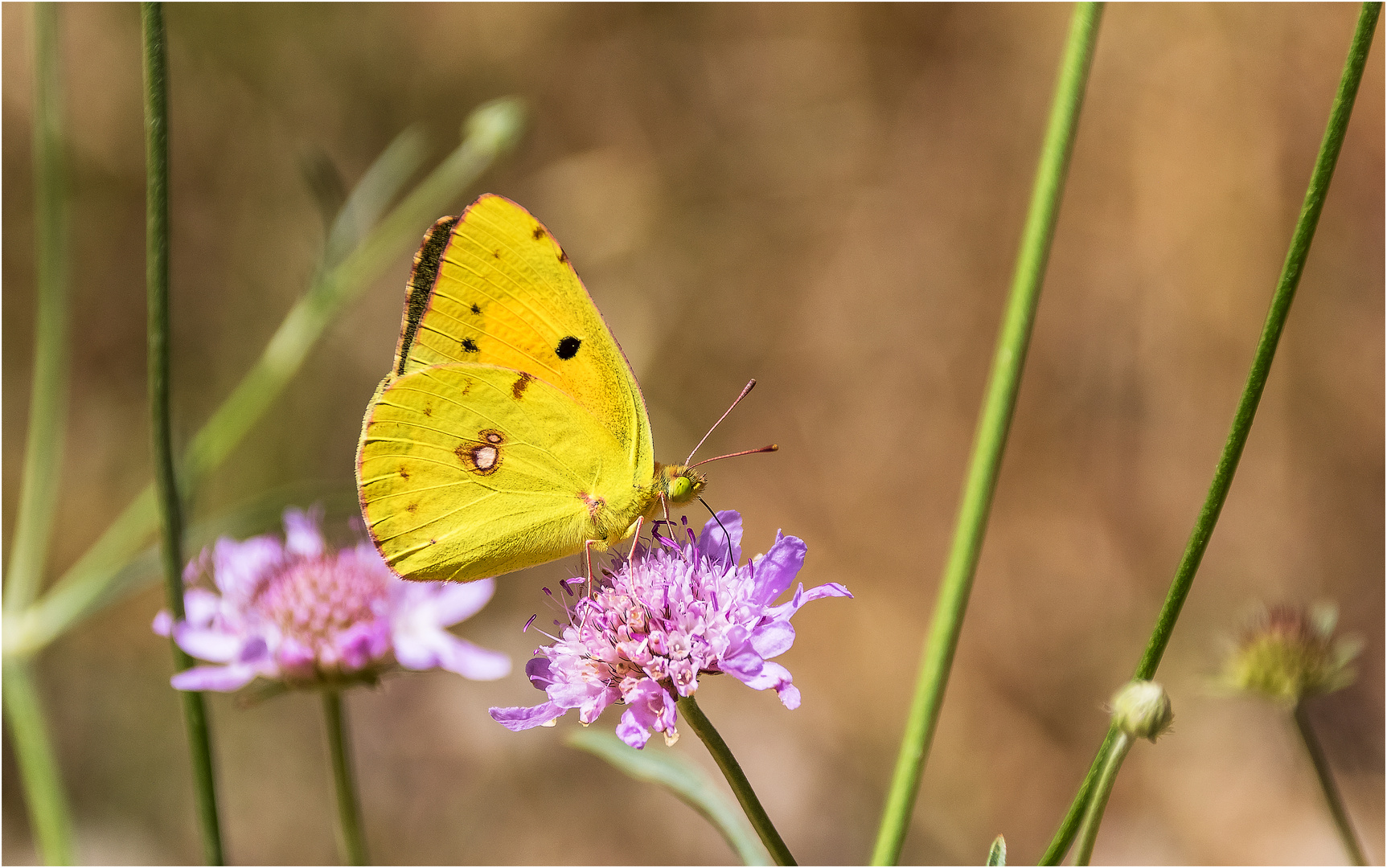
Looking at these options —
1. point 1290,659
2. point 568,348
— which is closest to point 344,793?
point 568,348

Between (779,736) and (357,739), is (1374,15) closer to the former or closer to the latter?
(779,736)

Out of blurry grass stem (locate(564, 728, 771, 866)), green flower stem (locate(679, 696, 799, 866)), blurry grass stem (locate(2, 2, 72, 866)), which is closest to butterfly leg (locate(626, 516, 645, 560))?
blurry grass stem (locate(564, 728, 771, 866))

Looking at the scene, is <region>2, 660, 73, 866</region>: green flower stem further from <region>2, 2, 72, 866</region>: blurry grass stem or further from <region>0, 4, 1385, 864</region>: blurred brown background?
<region>0, 4, 1385, 864</region>: blurred brown background

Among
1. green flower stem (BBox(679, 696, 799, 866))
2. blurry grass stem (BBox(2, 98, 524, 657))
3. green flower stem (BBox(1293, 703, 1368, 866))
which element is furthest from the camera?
blurry grass stem (BBox(2, 98, 524, 657))

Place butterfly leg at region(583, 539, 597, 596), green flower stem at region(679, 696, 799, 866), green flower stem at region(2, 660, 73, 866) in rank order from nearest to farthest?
green flower stem at region(679, 696, 799, 866) → butterfly leg at region(583, 539, 597, 596) → green flower stem at region(2, 660, 73, 866)

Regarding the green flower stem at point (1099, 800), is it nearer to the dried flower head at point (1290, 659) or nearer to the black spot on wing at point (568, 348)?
the dried flower head at point (1290, 659)

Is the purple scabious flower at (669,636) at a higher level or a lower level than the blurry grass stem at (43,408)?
lower

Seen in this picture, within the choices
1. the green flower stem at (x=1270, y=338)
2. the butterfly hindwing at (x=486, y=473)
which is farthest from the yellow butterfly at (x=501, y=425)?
the green flower stem at (x=1270, y=338)
